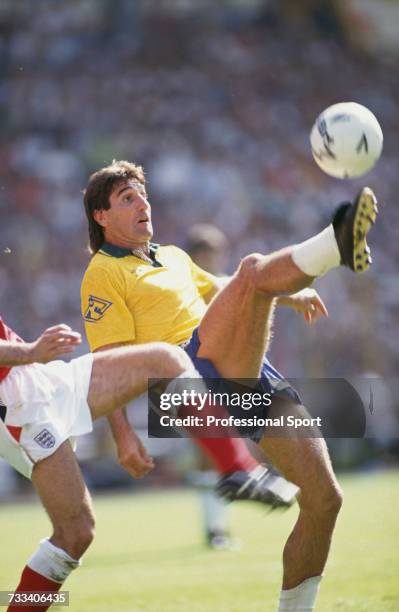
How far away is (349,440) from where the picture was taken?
13.8 m

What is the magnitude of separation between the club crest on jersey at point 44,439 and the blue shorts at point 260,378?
789 mm

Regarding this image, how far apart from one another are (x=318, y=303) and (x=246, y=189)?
39.1 ft

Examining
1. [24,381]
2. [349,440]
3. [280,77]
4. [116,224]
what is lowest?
[349,440]

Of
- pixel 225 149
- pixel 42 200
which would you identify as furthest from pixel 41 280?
pixel 225 149

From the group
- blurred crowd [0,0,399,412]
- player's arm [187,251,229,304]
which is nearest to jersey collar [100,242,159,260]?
player's arm [187,251,229,304]

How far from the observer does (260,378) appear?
4559mm

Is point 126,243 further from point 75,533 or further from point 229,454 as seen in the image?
point 75,533

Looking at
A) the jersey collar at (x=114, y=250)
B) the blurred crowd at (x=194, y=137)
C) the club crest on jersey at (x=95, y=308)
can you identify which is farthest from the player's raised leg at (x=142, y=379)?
the blurred crowd at (x=194, y=137)

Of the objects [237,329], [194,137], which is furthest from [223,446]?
[194,137]

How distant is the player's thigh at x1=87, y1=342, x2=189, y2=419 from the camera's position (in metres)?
3.97

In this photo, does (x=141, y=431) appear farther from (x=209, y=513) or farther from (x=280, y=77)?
(x=280, y=77)

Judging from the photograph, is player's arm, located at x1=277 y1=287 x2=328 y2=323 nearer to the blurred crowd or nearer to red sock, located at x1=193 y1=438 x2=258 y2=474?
red sock, located at x1=193 y1=438 x2=258 y2=474

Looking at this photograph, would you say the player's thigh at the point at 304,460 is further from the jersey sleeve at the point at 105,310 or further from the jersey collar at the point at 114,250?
the jersey collar at the point at 114,250

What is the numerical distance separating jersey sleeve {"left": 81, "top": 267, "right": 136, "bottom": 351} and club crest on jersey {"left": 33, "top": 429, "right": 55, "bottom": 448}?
0.72m
